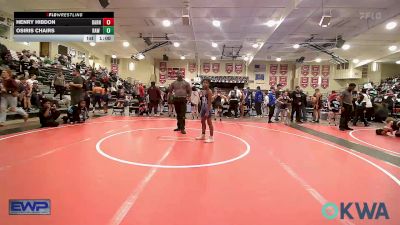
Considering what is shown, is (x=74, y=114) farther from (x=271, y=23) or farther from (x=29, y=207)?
(x=271, y=23)

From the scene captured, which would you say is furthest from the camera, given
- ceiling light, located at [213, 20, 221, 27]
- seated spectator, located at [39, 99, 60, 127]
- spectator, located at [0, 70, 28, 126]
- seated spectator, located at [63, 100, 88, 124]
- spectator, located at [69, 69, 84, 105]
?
ceiling light, located at [213, 20, 221, 27]

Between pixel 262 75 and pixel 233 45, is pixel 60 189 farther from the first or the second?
pixel 262 75

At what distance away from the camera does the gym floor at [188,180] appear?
8.51 feet

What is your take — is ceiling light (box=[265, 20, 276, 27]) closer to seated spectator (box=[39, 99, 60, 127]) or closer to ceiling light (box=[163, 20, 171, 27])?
ceiling light (box=[163, 20, 171, 27])

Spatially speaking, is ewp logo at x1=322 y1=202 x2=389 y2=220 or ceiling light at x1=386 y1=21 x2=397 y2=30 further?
ceiling light at x1=386 y1=21 x2=397 y2=30

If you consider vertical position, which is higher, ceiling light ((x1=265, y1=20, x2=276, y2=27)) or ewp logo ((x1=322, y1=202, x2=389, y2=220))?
ceiling light ((x1=265, y1=20, x2=276, y2=27))

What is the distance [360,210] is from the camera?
280cm

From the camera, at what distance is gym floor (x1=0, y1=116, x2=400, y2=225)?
2594mm

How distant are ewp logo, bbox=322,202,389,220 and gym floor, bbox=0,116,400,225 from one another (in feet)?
0.21

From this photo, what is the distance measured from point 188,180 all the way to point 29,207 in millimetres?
1812

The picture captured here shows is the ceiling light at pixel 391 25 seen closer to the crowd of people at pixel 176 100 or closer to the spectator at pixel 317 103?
the crowd of people at pixel 176 100
